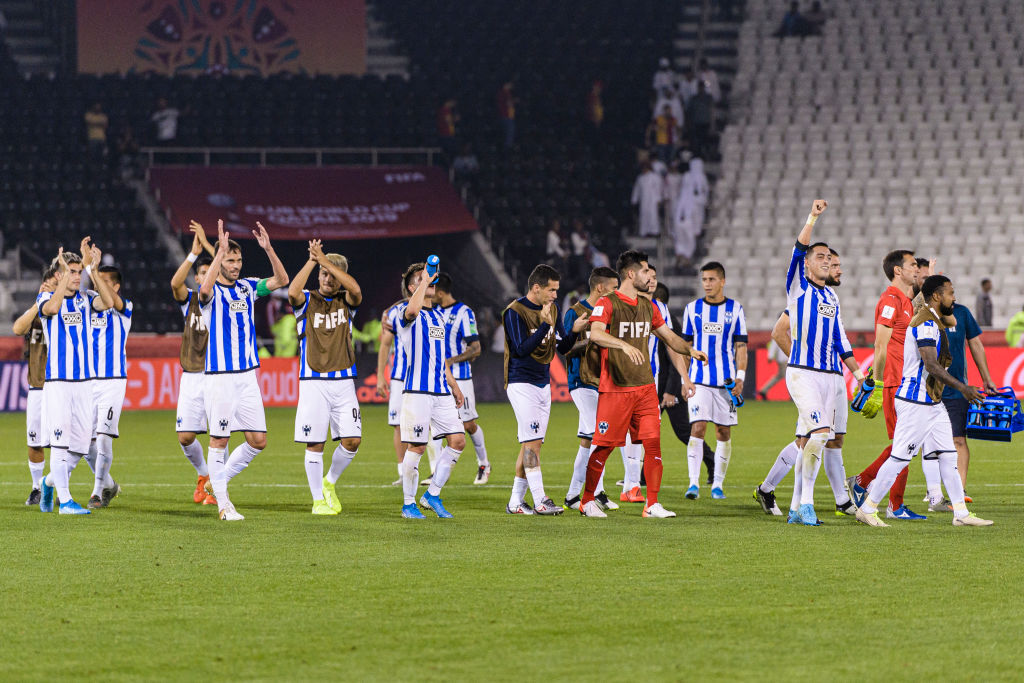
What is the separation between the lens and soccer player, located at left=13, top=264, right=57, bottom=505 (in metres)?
12.2

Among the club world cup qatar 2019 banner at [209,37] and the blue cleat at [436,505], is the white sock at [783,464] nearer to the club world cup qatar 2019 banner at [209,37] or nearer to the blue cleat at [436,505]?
→ the blue cleat at [436,505]

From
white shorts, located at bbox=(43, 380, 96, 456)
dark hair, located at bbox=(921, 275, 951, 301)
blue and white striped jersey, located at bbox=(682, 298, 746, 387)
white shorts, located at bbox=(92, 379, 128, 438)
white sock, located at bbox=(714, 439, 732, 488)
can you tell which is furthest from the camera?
blue and white striped jersey, located at bbox=(682, 298, 746, 387)

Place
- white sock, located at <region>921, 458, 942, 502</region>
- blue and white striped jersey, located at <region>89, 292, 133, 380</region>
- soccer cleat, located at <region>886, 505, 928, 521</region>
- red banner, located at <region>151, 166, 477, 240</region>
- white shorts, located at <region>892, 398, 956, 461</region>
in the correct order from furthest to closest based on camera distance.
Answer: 1. red banner, located at <region>151, 166, 477, 240</region>
2. blue and white striped jersey, located at <region>89, 292, 133, 380</region>
3. soccer cleat, located at <region>886, 505, 928, 521</region>
4. white sock, located at <region>921, 458, 942, 502</region>
5. white shorts, located at <region>892, 398, 956, 461</region>

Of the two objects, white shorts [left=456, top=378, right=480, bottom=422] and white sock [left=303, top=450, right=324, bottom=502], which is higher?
white shorts [left=456, top=378, right=480, bottom=422]

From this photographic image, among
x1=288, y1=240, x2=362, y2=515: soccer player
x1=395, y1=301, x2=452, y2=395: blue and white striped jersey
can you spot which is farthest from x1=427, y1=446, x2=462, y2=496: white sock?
x1=288, y1=240, x2=362, y2=515: soccer player

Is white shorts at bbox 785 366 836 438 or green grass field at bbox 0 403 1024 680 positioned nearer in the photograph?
green grass field at bbox 0 403 1024 680

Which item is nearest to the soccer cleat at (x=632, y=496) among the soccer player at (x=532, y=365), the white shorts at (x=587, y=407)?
the white shorts at (x=587, y=407)

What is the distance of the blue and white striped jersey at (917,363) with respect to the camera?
33.9 ft

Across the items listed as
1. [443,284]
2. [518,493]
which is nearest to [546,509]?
[518,493]

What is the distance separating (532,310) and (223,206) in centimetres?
2206

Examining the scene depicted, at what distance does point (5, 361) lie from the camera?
1060 inches

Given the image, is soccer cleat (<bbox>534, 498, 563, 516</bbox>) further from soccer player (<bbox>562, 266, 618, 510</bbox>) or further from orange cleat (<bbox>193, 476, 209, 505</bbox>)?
orange cleat (<bbox>193, 476, 209, 505</bbox>)

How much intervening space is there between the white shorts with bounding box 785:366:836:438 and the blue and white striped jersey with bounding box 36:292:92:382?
5.80 meters

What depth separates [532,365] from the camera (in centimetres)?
1166
